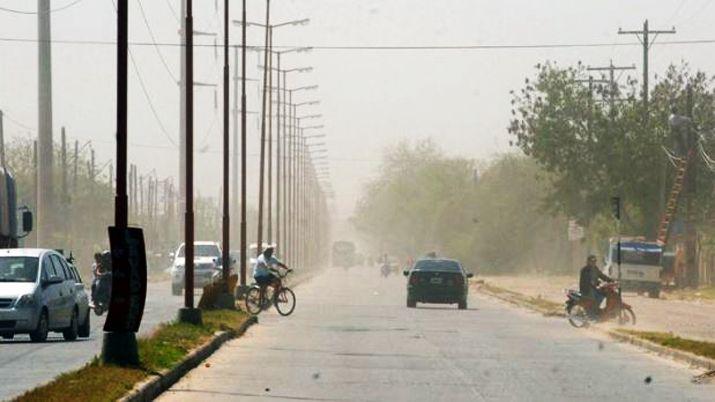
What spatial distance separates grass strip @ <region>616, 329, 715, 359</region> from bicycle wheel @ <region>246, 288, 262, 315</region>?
13481 mm

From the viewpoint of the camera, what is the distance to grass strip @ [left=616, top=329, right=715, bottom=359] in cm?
2805

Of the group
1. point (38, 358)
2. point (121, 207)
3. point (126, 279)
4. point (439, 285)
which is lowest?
point (38, 358)

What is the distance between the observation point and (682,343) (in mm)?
30359

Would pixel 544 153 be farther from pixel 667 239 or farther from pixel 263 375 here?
pixel 263 375

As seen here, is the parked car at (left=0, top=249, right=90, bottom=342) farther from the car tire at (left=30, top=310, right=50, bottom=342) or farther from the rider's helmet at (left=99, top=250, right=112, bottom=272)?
the rider's helmet at (left=99, top=250, right=112, bottom=272)

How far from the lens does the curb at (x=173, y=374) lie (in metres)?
18.6

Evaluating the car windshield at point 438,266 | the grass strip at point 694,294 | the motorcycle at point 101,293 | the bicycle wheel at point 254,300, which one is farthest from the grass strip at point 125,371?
the grass strip at point 694,294

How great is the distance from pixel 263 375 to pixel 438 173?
165943 millimetres

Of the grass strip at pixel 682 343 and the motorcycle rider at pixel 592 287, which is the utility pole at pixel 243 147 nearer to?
the motorcycle rider at pixel 592 287

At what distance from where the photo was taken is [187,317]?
33656 millimetres

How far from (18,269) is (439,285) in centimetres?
2486

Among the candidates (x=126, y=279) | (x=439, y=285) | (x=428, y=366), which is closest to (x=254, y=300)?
(x=439, y=285)

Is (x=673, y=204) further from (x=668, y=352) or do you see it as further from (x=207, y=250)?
(x=668, y=352)

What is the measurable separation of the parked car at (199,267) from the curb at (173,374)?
1178 inches
